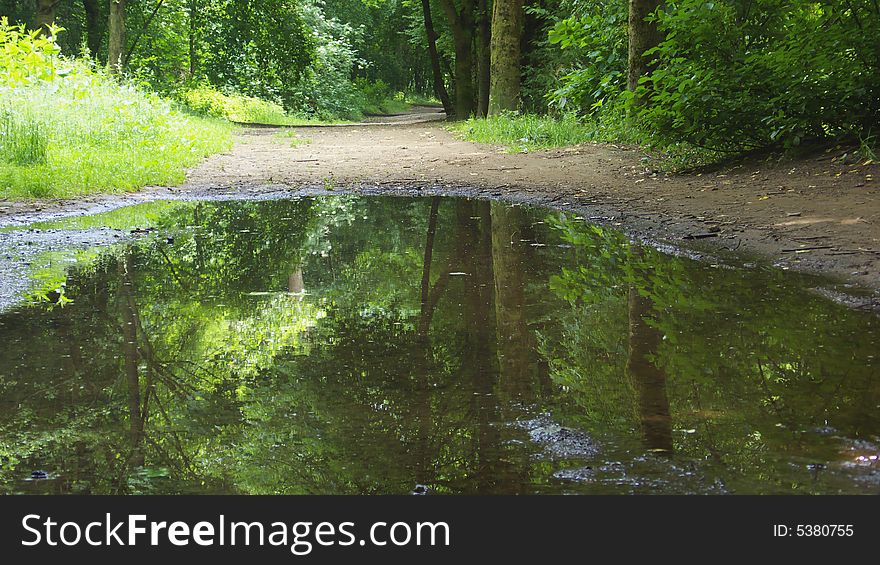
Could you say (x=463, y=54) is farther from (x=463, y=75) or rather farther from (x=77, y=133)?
(x=77, y=133)

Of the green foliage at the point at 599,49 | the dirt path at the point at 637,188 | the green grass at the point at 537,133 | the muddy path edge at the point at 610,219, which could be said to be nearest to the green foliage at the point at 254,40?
the green grass at the point at 537,133

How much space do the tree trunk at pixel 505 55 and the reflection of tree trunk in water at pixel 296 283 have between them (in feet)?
52.5

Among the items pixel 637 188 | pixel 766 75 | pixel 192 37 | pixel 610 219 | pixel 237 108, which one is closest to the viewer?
pixel 610 219

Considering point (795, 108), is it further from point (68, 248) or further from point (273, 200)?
point (68, 248)

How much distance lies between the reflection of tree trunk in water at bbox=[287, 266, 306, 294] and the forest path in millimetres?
2757

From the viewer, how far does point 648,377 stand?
3.47 meters

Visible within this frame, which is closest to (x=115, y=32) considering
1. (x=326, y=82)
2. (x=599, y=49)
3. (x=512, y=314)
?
(x=599, y=49)

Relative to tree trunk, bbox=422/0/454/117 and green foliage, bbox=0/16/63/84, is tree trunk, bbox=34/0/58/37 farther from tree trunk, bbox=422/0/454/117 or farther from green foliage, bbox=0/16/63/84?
tree trunk, bbox=422/0/454/117

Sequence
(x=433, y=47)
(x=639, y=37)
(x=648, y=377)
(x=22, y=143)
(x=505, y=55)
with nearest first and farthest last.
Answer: (x=648, y=377)
(x=22, y=143)
(x=639, y=37)
(x=505, y=55)
(x=433, y=47)

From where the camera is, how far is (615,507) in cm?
237

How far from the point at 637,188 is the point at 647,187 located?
0.38 feet

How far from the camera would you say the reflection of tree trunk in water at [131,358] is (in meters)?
2.87

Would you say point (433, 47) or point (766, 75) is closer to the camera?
point (766, 75)

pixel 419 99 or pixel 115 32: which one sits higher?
pixel 419 99
